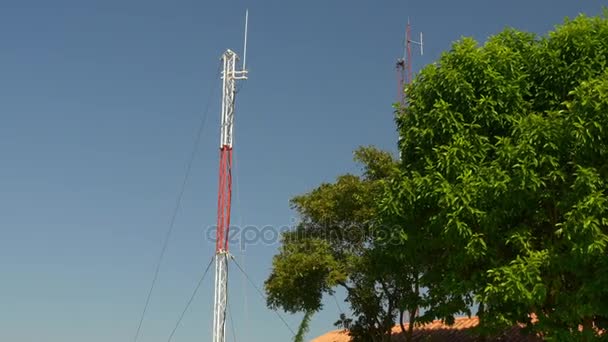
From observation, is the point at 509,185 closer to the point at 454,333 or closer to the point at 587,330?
the point at 587,330

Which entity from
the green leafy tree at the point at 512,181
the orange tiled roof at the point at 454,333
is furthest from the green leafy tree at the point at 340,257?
the green leafy tree at the point at 512,181

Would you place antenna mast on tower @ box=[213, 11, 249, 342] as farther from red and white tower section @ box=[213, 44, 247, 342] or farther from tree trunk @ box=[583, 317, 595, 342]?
tree trunk @ box=[583, 317, 595, 342]

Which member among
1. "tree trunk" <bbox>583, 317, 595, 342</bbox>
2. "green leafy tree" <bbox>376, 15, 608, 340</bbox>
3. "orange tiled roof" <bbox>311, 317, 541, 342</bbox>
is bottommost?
"tree trunk" <bbox>583, 317, 595, 342</bbox>

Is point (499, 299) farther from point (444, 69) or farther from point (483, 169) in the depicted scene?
point (444, 69)

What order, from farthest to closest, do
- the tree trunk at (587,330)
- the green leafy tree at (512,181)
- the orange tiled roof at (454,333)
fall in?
the orange tiled roof at (454,333)
the tree trunk at (587,330)
the green leafy tree at (512,181)

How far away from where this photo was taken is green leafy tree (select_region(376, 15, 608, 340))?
20328 mm

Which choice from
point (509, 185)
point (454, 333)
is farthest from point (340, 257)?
point (509, 185)

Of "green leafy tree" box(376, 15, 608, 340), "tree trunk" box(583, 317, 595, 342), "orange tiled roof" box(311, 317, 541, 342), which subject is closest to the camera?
"green leafy tree" box(376, 15, 608, 340)

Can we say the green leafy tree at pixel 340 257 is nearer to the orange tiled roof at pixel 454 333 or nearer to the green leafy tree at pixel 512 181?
the orange tiled roof at pixel 454 333

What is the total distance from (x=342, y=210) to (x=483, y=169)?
42.9ft

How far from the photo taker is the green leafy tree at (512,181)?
66.7 feet

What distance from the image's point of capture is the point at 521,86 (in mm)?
23734

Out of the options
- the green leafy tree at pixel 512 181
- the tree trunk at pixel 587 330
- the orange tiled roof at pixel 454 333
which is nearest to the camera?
the green leafy tree at pixel 512 181

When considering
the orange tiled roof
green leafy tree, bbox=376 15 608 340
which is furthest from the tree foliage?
the orange tiled roof
